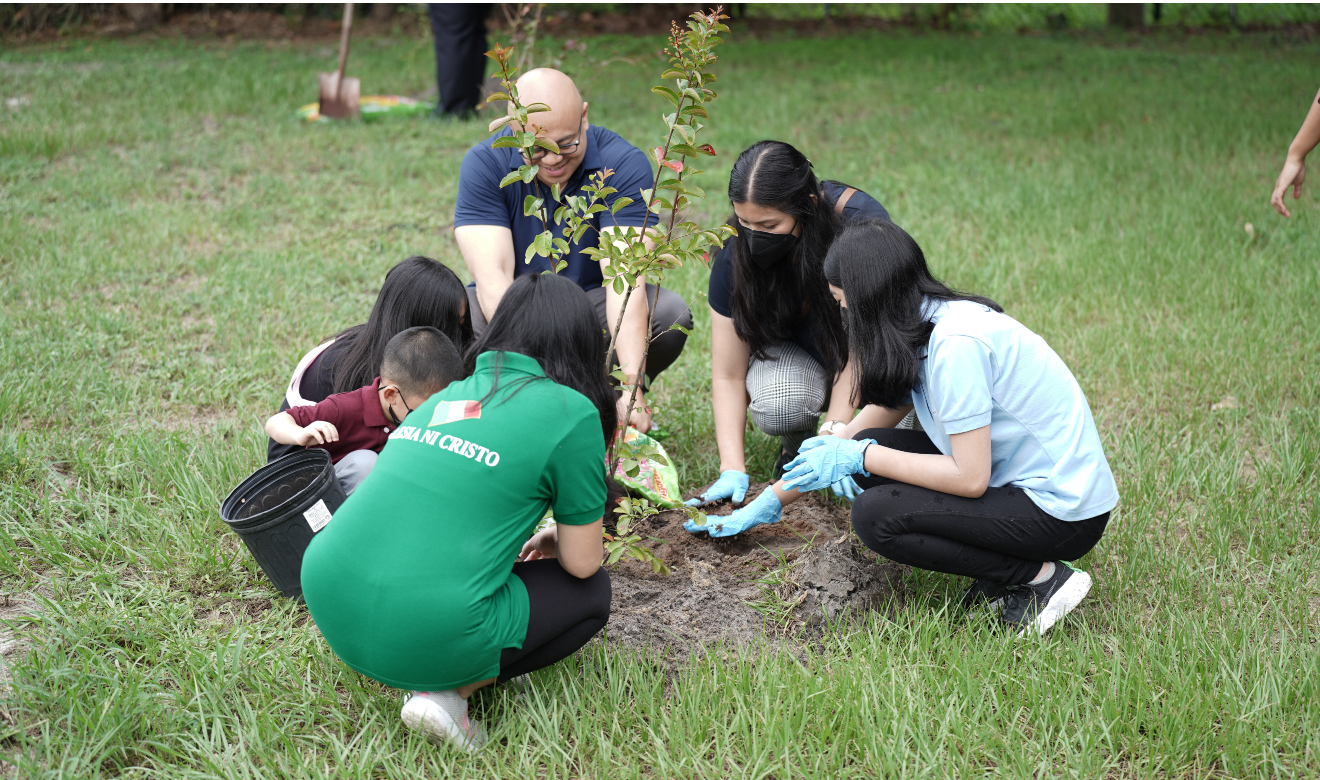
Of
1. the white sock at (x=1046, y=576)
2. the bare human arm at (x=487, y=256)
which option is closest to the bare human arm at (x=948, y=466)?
the white sock at (x=1046, y=576)

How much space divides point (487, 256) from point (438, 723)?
1.85 metres

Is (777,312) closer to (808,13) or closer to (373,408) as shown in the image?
(373,408)

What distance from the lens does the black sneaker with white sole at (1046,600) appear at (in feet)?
7.81

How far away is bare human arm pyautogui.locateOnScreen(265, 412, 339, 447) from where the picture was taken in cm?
250

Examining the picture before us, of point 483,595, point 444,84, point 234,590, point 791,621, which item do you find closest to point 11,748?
point 234,590

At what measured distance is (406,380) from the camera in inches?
97.0

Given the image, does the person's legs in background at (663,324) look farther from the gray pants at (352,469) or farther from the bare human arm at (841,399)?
the gray pants at (352,469)

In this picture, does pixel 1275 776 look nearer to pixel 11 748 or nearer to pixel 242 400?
pixel 11 748

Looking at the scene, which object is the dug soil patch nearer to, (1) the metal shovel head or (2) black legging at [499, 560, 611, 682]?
(2) black legging at [499, 560, 611, 682]

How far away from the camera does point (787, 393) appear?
3131 millimetres

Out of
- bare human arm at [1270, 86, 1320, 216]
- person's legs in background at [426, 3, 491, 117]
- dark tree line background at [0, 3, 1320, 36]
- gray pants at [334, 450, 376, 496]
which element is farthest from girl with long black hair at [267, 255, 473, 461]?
dark tree line background at [0, 3, 1320, 36]

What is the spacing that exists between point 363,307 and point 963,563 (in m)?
3.21

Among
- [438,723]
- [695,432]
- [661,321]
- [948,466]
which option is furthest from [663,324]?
[438,723]

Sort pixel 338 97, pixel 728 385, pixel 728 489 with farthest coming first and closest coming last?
1. pixel 338 97
2. pixel 728 385
3. pixel 728 489
